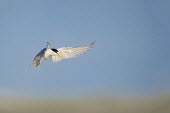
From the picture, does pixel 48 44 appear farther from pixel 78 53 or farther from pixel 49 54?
pixel 78 53

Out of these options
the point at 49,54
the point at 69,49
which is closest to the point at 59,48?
the point at 69,49

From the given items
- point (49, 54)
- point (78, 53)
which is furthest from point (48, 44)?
point (78, 53)

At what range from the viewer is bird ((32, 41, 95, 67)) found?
13639mm

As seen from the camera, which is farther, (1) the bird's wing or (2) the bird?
(1) the bird's wing

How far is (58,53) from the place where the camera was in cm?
1562

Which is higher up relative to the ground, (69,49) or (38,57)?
(69,49)

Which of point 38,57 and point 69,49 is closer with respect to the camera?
point 38,57

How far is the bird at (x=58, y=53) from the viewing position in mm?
13639

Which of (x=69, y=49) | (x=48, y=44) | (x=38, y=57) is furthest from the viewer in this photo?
(x=69, y=49)

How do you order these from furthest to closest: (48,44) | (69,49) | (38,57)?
(69,49) → (48,44) → (38,57)

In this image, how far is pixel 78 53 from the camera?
52.2 ft

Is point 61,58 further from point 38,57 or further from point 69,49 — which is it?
point 38,57

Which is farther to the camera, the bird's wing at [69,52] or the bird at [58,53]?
the bird's wing at [69,52]

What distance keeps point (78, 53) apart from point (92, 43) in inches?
44.1
